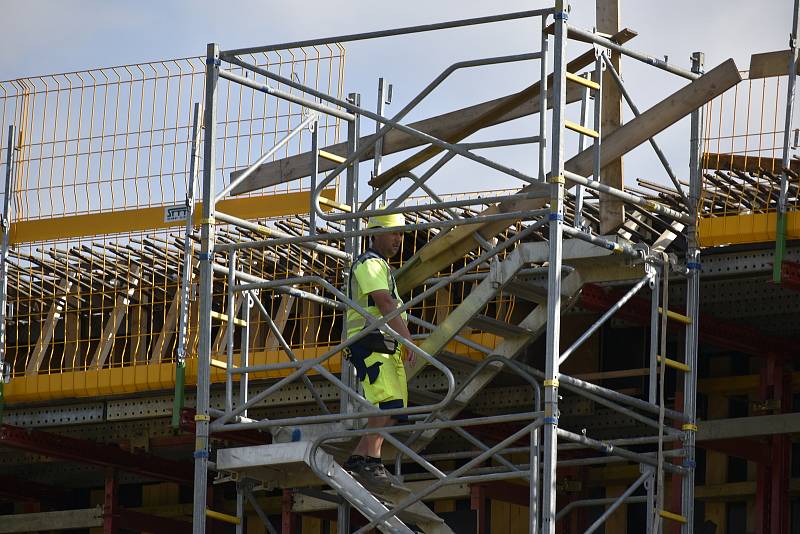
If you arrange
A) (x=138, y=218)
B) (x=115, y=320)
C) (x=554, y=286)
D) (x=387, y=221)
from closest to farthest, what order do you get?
(x=554, y=286) < (x=387, y=221) < (x=115, y=320) < (x=138, y=218)

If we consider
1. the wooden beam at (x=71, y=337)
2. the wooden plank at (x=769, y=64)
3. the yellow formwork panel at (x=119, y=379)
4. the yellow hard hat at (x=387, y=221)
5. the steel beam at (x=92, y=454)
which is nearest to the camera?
the yellow hard hat at (x=387, y=221)

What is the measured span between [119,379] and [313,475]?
209 inches

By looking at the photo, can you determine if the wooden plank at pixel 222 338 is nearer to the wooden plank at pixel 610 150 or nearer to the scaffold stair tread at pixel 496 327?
the wooden plank at pixel 610 150

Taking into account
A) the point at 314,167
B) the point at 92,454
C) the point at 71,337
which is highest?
the point at 314,167

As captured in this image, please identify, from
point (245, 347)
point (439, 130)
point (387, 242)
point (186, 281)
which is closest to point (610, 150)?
point (439, 130)

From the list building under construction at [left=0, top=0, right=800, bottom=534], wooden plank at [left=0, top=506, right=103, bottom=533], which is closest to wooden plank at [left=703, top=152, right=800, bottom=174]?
building under construction at [left=0, top=0, right=800, bottom=534]

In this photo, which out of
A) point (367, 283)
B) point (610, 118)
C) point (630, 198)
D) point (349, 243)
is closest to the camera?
point (367, 283)

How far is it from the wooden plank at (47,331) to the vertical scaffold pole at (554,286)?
9507mm

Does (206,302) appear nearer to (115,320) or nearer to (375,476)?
(375,476)

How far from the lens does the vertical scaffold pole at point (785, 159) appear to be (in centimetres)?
2003

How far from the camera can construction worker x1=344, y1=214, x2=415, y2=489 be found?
19078 mm

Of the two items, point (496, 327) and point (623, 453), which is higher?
point (496, 327)

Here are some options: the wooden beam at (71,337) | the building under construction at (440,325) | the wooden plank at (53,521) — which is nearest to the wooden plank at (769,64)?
the building under construction at (440,325)

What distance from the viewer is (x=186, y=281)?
23562 mm
